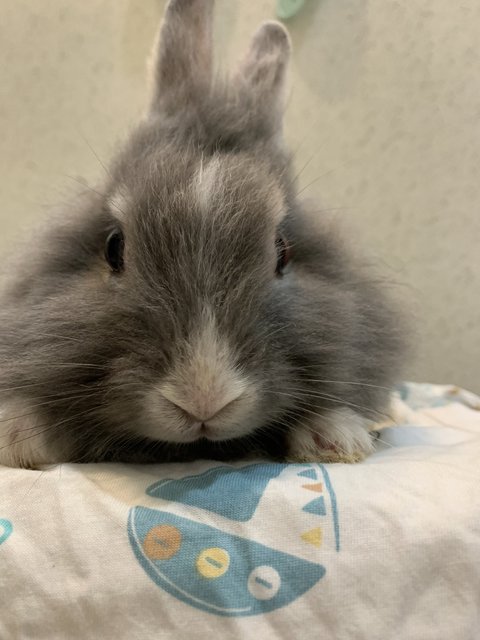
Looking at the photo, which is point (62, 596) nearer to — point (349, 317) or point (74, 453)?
point (74, 453)

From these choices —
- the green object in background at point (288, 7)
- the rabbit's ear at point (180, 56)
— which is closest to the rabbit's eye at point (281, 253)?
the rabbit's ear at point (180, 56)

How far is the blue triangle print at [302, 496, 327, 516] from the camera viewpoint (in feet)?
2.34

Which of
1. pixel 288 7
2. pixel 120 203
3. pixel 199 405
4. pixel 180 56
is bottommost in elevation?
pixel 199 405

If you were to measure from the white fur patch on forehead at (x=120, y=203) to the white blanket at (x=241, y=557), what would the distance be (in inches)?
17.4

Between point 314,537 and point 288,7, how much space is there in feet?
6.50

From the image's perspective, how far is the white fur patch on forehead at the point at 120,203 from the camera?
0.95 meters

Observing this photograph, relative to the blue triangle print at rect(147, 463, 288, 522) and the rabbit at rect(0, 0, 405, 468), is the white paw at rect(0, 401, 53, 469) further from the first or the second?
the blue triangle print at rect(147, 463, 288, 522)

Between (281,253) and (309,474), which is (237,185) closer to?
(281,253)

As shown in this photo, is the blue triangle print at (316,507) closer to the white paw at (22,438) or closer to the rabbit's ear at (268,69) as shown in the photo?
the white paw at (22,438)

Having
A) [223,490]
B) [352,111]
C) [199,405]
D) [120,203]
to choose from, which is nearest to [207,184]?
[120,203]

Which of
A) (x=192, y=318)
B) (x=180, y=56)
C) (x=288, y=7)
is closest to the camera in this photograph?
(x=192, y=318)

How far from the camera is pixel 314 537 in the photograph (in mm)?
683

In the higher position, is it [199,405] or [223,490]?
[199,405]

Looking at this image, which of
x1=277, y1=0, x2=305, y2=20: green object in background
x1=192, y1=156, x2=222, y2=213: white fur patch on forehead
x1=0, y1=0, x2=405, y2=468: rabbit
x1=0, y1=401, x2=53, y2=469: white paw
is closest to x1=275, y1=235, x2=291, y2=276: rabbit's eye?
x1=0, y1=0, x2=405, y2=468: rabbit
